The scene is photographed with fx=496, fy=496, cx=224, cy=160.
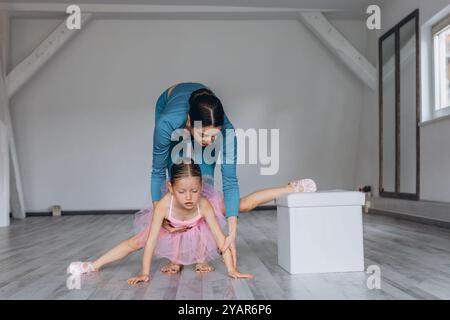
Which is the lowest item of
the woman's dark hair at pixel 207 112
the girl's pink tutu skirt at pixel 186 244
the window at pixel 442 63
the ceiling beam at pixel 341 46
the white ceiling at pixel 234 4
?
Answer: the girl's pink tutu skirt at pixel 186 244

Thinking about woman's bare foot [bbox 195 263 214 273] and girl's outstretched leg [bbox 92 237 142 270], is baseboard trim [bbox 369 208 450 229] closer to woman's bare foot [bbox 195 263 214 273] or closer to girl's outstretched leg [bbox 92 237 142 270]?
woman's bare foot [bbox 195 263 214 273]

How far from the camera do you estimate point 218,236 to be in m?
2.36

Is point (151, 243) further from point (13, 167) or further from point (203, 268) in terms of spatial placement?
point (13, 167)

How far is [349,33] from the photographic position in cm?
701

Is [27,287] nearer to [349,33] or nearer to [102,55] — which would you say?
[102,55]

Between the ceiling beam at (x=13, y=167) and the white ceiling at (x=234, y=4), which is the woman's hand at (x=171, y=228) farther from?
the white ceiling at (x=234, y=4)

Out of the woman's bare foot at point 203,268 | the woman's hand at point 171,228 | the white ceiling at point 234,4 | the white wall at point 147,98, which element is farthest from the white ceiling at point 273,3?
the woman's bare foot at point 203,268

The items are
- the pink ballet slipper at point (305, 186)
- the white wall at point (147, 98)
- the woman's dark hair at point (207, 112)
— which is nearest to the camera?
the woman's dark hair at point (207, 112)

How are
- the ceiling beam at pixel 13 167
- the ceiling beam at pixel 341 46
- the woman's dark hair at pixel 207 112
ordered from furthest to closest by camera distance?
the ceiling beam at pixel 341 46, the ceiling beam at pixel 13 167, the woman's dark hair at pixel 207 112

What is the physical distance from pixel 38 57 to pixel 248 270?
16.6 feet

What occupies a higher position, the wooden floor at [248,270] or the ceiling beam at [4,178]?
Answer: the ceiling beam at [4,178]

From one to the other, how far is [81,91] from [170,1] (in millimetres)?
1793

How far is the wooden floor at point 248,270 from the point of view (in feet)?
6.31

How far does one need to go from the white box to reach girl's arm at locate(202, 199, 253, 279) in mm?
262
